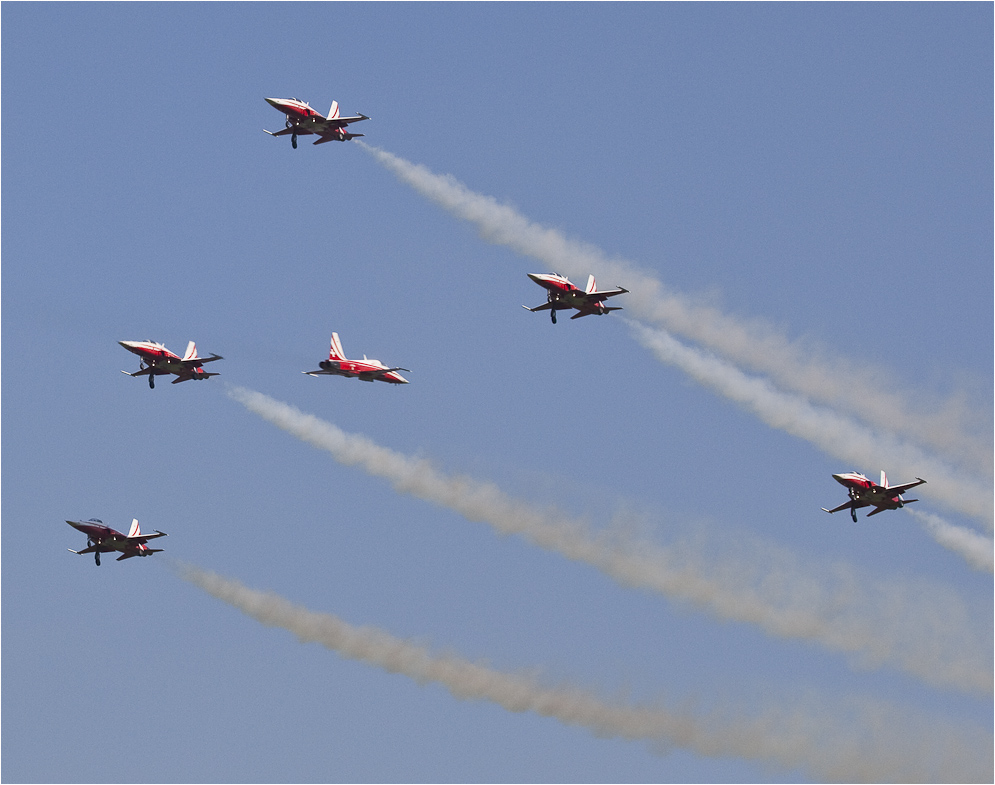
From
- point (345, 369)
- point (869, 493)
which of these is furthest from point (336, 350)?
point (869, 493)

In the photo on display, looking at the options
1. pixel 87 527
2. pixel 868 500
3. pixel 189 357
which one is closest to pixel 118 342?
pixel 189 357

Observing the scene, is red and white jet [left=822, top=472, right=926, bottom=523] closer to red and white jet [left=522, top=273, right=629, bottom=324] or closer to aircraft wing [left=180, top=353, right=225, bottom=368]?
red and white jet [left=522, top=273, right=629, bottom=324]

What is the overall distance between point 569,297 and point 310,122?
2345 cm

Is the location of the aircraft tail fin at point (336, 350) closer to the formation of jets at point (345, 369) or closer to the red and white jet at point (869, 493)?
the formation of jets at point (345, 369)

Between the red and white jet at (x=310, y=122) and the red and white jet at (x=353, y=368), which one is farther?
the red and white jet at (x=310, y=122)

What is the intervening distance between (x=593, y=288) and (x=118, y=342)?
3028cm

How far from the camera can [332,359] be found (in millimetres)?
98812

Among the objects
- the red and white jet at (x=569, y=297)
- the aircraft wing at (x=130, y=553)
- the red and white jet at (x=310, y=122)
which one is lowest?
the aircraft wing at (x=130, y=553)

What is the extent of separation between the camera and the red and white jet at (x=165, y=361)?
10481 cm

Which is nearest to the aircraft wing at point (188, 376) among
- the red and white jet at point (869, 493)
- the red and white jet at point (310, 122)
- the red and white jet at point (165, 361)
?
the red and white jet at point (165, 361)


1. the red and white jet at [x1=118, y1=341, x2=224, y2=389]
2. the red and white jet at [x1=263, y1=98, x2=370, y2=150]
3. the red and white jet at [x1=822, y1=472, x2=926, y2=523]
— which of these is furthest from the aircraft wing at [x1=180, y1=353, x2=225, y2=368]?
the red and white jet at [x1=822, y1=472, x2=926, y2=523]

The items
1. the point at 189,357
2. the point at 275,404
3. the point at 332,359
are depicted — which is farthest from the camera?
the point at 275,404

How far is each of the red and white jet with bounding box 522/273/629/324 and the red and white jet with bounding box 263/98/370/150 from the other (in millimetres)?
19138

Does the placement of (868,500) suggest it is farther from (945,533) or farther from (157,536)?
(157,536)
